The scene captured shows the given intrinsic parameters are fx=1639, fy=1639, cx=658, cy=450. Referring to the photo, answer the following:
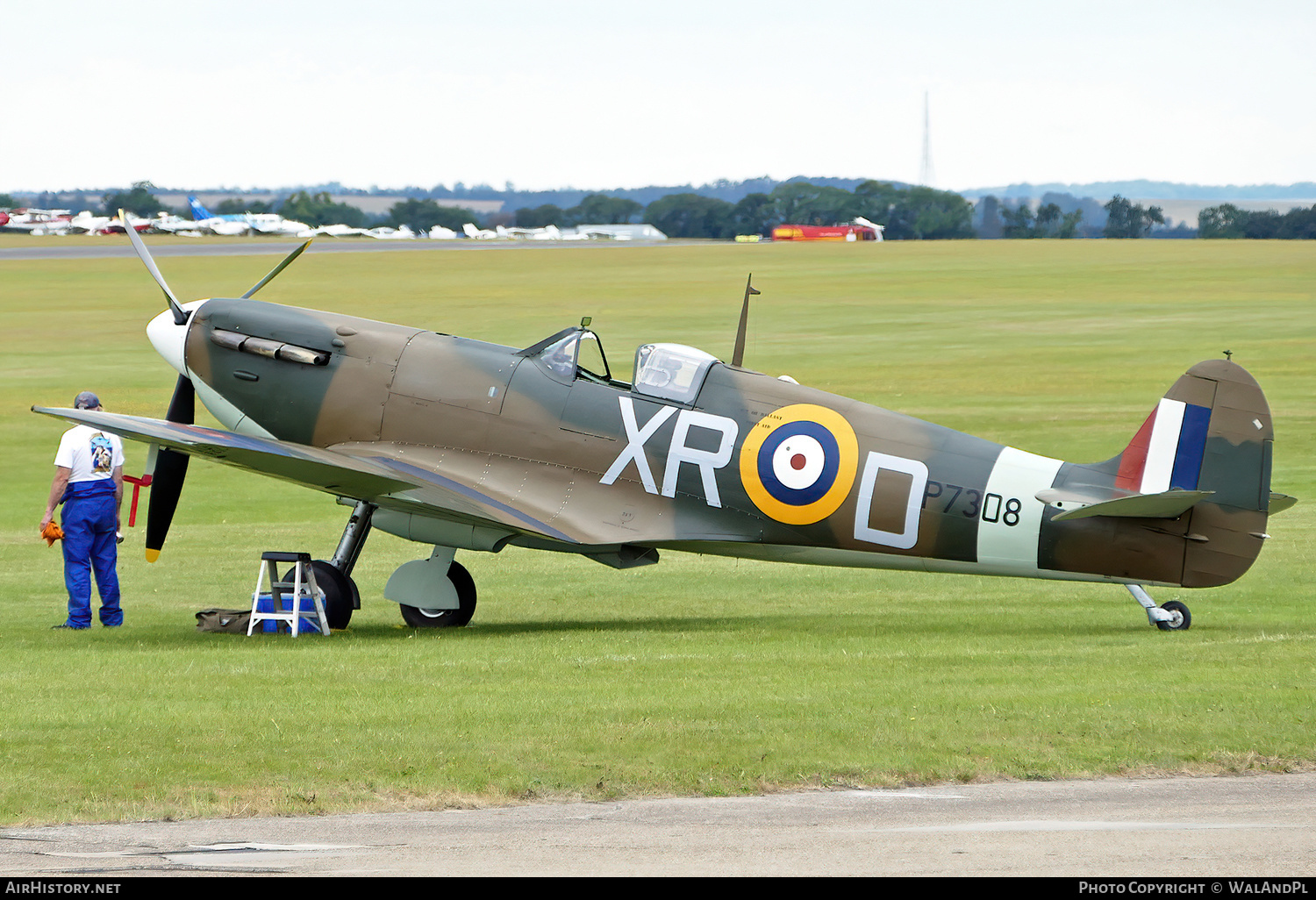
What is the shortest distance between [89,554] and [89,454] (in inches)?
31.9

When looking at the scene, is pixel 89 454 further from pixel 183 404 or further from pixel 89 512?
pixel 183 404

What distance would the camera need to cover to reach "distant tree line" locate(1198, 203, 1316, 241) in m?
102

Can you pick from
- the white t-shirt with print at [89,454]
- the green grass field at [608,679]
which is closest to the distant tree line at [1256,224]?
the green grass field at [608,679]

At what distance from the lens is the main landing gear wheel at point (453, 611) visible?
13.1 metres

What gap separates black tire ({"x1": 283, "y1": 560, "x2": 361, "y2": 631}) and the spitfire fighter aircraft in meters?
0.03

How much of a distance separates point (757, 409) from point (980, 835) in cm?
614

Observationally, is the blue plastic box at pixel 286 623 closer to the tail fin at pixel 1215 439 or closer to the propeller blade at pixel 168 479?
the propeller blade at pixel 168 479

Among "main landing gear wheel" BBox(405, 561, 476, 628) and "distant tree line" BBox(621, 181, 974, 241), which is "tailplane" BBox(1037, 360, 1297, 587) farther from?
"distant tree line" BBox(621, 181, 974, 241)

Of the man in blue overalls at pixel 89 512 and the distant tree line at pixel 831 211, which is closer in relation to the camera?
the man in blue overalls at pixel 89 512

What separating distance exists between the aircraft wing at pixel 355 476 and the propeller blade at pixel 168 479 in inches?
56.4

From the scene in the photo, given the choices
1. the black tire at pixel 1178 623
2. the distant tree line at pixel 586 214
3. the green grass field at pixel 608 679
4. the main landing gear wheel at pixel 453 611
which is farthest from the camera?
the distant tree line at pixel 586 214

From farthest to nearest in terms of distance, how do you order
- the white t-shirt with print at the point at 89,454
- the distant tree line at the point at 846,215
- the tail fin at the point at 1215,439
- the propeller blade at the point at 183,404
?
the distant tree line at the point at 846,215, the propeller blade at the point at 183,404, the white t-shirt with print at the point at 89,454, the tail fin at the point at 1215,439

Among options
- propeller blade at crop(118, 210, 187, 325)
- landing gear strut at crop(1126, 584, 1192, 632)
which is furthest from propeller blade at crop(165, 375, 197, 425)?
landing gear strut at crop(1126, 584, 1192, 632)

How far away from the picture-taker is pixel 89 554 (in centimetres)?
1308
